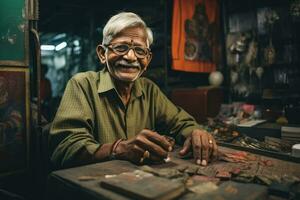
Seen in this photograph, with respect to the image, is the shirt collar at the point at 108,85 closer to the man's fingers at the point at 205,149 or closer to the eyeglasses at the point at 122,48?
the eyeglasses at the point at 122,48

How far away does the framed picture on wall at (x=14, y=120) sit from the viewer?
2922 mm

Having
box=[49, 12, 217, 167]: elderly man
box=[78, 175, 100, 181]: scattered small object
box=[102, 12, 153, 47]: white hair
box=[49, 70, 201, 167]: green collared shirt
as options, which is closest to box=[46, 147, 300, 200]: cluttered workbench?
box=[78, 175, 100, 181]: scattered small object

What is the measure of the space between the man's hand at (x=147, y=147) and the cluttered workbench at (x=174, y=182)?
0.19 feet

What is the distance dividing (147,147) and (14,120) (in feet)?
6.42

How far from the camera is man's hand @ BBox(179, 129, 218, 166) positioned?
184 cm

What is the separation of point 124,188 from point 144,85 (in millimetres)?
1727

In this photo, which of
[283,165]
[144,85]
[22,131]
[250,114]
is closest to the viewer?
[283,165]

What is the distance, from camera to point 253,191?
123 cm

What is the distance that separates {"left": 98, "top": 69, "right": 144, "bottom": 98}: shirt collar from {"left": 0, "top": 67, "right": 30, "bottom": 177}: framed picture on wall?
102 centimetres

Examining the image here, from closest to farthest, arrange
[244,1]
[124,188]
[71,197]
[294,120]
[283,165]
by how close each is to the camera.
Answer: [124,188] < [71,197] < [283,165] < [294,120] < [244,1]

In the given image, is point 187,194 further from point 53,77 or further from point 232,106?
point 53,77

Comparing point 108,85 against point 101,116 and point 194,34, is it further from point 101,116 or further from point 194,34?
point 194,34

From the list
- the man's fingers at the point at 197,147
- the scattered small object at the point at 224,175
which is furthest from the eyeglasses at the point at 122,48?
the scattered small object at the point at 224,175

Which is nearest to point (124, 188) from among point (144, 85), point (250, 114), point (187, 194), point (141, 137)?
point (187, 194)
